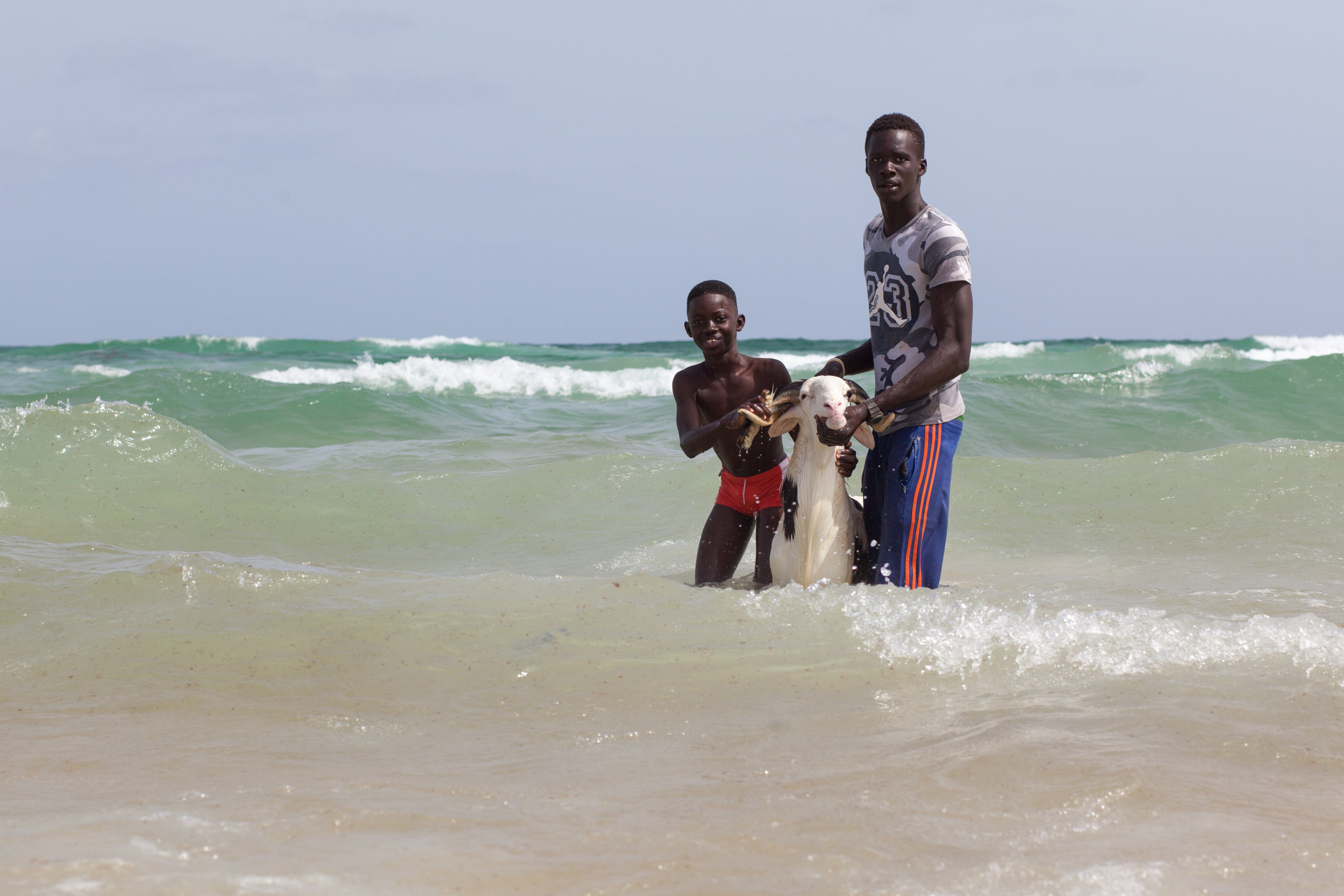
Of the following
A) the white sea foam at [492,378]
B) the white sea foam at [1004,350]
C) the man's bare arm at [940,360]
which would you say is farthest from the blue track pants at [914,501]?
the white sea foam at [1004,350]

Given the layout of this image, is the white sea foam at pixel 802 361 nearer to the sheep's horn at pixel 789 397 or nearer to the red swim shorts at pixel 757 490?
the red swim shorts at pixel 757 490

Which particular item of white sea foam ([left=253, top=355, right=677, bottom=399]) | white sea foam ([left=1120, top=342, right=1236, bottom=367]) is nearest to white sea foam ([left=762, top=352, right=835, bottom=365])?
white sea foam ([left=253, top=355, right=677, bottom=399])

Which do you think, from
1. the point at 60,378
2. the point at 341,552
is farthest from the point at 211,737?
the point at 60,378

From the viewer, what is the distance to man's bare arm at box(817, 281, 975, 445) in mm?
3758

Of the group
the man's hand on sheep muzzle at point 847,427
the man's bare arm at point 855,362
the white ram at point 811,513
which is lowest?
the white ram at point 811,513

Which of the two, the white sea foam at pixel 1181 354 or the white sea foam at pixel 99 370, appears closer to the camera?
the white sea foam at pixel 99 370

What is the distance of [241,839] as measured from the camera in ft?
7.48

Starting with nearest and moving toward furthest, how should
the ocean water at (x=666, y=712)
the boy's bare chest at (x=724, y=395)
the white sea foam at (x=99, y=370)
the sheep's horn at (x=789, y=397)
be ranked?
1. the ocean water at (x=666, y=712)
2. the sheep's horn at (x=789, y=397)
3. the boy's bare chest at (x=724, y=395)
4. the white sea foam at (x=99, y=370)

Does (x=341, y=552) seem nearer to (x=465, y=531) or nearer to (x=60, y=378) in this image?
(x=465, y=531)

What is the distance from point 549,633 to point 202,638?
3.97ft

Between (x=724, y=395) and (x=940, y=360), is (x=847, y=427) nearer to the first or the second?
(x=940, y=360)

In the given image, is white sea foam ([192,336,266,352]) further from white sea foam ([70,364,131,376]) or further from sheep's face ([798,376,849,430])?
sheep's face ([798,376,849,430])

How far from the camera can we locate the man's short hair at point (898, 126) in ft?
12.8

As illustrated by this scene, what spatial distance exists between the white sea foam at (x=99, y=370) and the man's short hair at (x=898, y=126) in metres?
20.5
